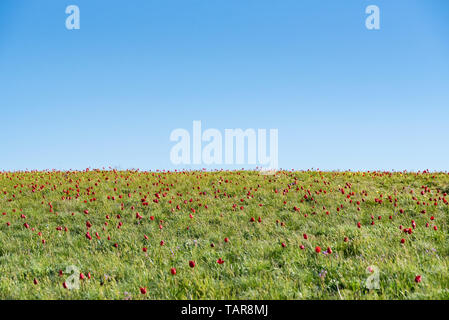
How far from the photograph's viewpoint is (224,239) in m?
7.55

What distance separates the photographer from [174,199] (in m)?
12.0

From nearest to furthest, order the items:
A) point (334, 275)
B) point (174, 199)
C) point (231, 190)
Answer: point (334, 275), point (174, 199), point (231, 190)

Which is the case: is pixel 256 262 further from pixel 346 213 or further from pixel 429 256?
pixel 346 213

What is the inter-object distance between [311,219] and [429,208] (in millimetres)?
3976

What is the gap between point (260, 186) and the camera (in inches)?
553

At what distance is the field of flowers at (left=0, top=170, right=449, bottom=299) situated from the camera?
5.11 m

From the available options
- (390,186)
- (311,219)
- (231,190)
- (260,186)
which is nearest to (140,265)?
(311,219)

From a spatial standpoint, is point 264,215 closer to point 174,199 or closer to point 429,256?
point 174,199

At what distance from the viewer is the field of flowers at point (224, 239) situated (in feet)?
16.8

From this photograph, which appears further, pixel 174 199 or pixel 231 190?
pixel 231 190
